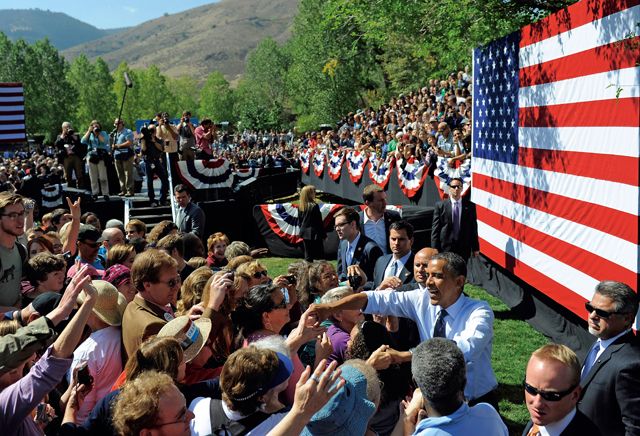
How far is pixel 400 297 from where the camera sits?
15.8ft

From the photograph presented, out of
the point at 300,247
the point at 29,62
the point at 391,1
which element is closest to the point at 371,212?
the point at 391,1

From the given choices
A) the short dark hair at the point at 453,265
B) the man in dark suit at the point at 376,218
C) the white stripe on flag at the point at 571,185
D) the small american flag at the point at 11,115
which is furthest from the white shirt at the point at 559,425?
the small american flag at the point at 11,115

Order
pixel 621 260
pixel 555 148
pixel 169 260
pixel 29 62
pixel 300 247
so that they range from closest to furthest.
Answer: pixel 169 260 → pixel 621 260 → pixel 555 148 → pixel 300 247 → pixel 29 62

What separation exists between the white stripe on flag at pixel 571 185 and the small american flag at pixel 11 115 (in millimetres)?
20044

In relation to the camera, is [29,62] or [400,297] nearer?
[400,297]

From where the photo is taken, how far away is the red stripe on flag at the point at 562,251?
612 centimetres

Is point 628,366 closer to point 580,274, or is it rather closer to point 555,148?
point 580,274

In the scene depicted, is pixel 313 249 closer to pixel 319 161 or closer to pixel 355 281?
pixel 355 281

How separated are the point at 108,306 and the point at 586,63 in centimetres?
524

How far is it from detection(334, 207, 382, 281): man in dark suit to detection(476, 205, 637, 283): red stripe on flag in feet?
6.83

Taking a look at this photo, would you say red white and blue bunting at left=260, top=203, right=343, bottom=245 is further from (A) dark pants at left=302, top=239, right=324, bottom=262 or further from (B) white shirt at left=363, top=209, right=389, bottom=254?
(B) white shirt at left=363, top=209, right=389, bottom=254

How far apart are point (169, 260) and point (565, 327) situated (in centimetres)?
501

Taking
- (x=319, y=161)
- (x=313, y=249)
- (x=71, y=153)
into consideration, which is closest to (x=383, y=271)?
(x=313, y=249)

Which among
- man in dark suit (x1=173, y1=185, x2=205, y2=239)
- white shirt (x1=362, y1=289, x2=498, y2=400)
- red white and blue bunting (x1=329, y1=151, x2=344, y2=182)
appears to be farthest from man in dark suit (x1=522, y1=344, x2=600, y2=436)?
red white and blue bunting (x1=329, y1=151, x2=344, y2=182)
